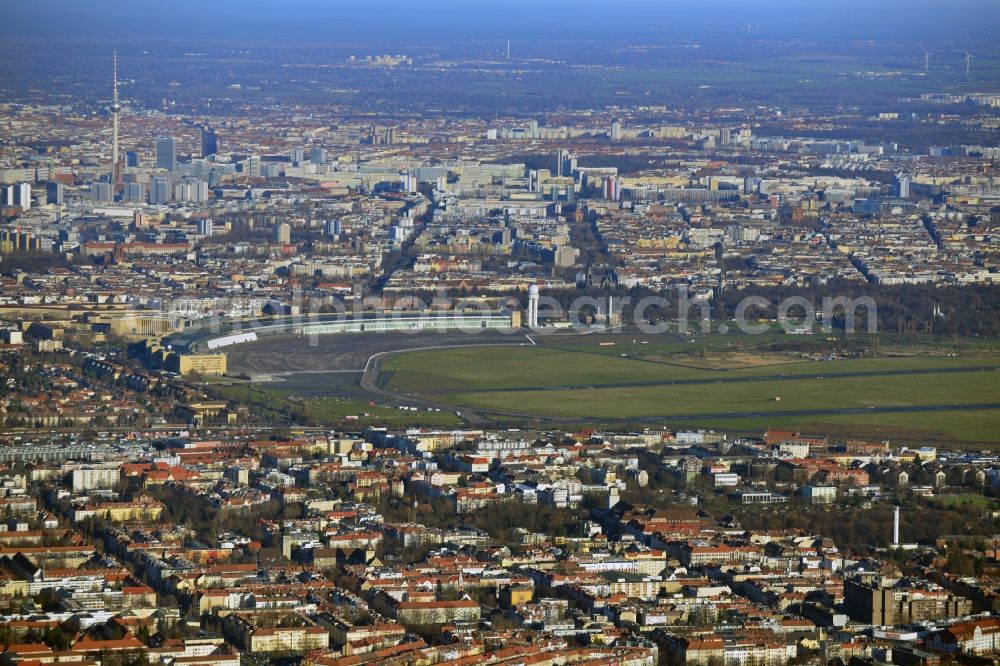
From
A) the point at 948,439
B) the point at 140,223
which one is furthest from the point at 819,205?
the point at 948,439

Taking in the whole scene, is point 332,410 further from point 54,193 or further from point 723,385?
point 54,193

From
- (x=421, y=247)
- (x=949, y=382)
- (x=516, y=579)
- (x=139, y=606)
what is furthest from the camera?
(x=421, y=247)

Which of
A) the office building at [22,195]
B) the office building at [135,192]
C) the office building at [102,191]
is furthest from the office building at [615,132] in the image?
the office building at [22,195]

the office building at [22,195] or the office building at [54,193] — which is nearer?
the office building at [22,195]

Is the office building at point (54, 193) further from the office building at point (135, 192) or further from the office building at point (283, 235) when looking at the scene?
the office building at point (283, 235)

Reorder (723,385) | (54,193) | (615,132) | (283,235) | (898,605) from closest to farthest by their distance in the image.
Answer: (898,605) < (723,385) < (283,235) < (54,193) < (615,132)

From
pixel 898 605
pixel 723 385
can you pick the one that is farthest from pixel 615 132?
pixel 898 605

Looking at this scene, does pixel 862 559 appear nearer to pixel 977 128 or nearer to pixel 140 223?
pixel 140 223

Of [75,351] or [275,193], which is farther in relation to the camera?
[275,193]
